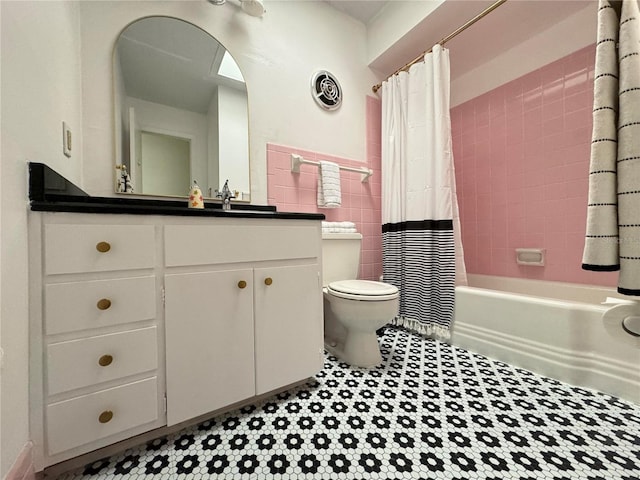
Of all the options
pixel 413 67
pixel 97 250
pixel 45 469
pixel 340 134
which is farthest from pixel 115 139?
pixel 413 67

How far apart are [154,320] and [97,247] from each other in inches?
10.8

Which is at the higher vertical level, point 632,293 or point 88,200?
point 88,200

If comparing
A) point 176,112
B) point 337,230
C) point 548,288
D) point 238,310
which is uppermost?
point 176,112

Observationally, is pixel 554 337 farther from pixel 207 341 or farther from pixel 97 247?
pixel 97 247

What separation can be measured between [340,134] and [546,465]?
2048 millimetres

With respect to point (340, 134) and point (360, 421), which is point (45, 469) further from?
point (340, 134)

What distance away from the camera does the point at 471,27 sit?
1.78 metres

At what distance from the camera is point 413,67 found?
5.98 ft

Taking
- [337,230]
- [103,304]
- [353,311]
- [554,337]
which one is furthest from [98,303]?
[554,337]

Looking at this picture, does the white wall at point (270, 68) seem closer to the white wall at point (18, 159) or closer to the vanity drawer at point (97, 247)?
the white wall at point (18, 159)

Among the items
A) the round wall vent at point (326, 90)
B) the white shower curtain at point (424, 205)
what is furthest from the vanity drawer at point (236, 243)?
the round wall vent at point (326, 90)

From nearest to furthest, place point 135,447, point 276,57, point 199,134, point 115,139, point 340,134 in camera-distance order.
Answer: point 135,447, point 115,139, point 199,134, point 276,57, point 340,134

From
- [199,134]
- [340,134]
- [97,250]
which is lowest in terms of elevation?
[97,250]

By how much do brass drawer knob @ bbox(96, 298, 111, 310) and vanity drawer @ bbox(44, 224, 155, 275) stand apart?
87mm
